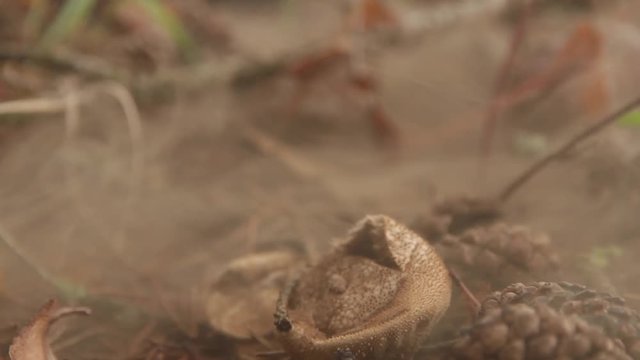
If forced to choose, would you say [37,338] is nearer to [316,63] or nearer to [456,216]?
[456,216]

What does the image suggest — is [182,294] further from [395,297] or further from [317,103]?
[317,103]

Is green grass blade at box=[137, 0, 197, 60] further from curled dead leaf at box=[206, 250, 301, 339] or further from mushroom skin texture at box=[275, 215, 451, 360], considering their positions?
mushroom skin texture at box=[275, 215, 451, 360]

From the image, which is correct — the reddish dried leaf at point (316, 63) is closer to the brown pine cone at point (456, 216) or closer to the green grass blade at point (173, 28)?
the green grass blade at point (173, 28)

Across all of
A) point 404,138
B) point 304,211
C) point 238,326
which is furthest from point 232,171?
point 238,326

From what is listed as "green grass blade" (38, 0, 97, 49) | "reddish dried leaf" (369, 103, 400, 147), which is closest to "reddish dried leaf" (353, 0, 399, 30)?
"reddish dried leaf" (369, 103, 400, 147)

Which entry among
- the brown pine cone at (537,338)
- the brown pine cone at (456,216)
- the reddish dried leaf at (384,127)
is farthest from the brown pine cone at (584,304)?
the reddish dried leaf at (384,127)
